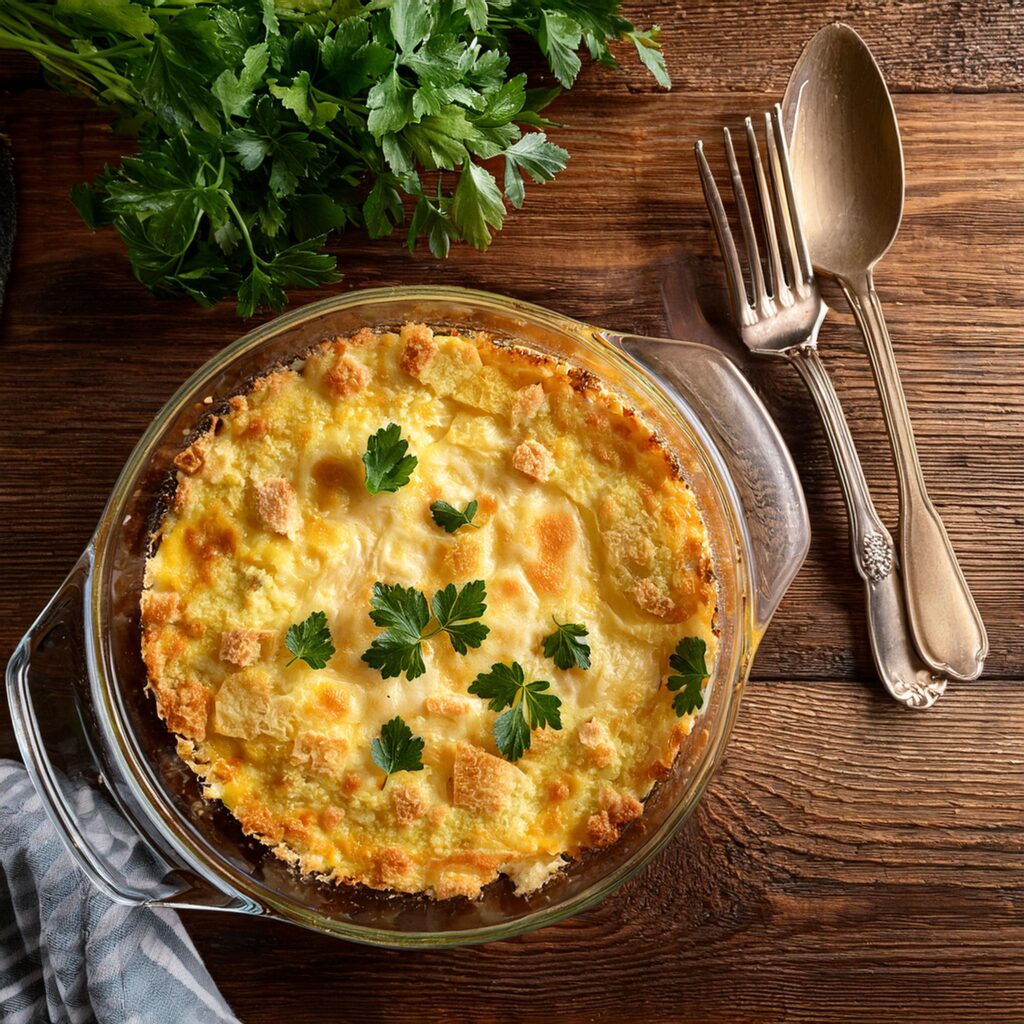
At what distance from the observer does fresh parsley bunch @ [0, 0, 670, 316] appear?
1.83 meters

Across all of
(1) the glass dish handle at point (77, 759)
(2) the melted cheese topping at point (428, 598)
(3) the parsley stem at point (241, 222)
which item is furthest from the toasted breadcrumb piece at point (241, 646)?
(3) the parsley stem at point (241, 222)

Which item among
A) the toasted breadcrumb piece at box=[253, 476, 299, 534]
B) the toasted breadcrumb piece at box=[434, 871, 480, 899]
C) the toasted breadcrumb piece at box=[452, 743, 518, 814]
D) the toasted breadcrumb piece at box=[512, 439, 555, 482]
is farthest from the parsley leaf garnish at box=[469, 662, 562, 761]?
the toasted breadcrumb piece at box=[253, 476, 299, 534]

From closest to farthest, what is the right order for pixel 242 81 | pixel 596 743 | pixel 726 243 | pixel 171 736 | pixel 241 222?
pixel 242 81
pixel 241 222
pixel 596 743
pixel 171 736
pixel 726 243

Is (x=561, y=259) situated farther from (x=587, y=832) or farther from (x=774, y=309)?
(x=587, y=832)

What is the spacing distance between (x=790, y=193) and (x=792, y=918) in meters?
1.60

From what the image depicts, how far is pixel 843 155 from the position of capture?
2289 mm

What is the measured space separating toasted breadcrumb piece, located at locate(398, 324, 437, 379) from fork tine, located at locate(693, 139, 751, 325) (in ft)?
2.24

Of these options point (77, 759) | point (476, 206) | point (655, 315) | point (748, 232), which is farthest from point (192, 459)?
point (748, 232)

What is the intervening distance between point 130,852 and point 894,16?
247 centimetres

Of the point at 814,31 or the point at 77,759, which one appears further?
the point at 814,31

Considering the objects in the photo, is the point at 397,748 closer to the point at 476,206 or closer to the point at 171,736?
the point at 171,736

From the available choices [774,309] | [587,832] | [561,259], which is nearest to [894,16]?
[774,309]

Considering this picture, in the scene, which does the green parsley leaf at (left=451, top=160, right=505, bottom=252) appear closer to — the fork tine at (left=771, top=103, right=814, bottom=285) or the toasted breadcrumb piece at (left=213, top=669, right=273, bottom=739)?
the fork tine at (left=771, top=103, right=814, bottom=285)

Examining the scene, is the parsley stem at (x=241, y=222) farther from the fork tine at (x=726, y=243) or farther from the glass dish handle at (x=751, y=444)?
the fork tine at (x=726, y=243)
